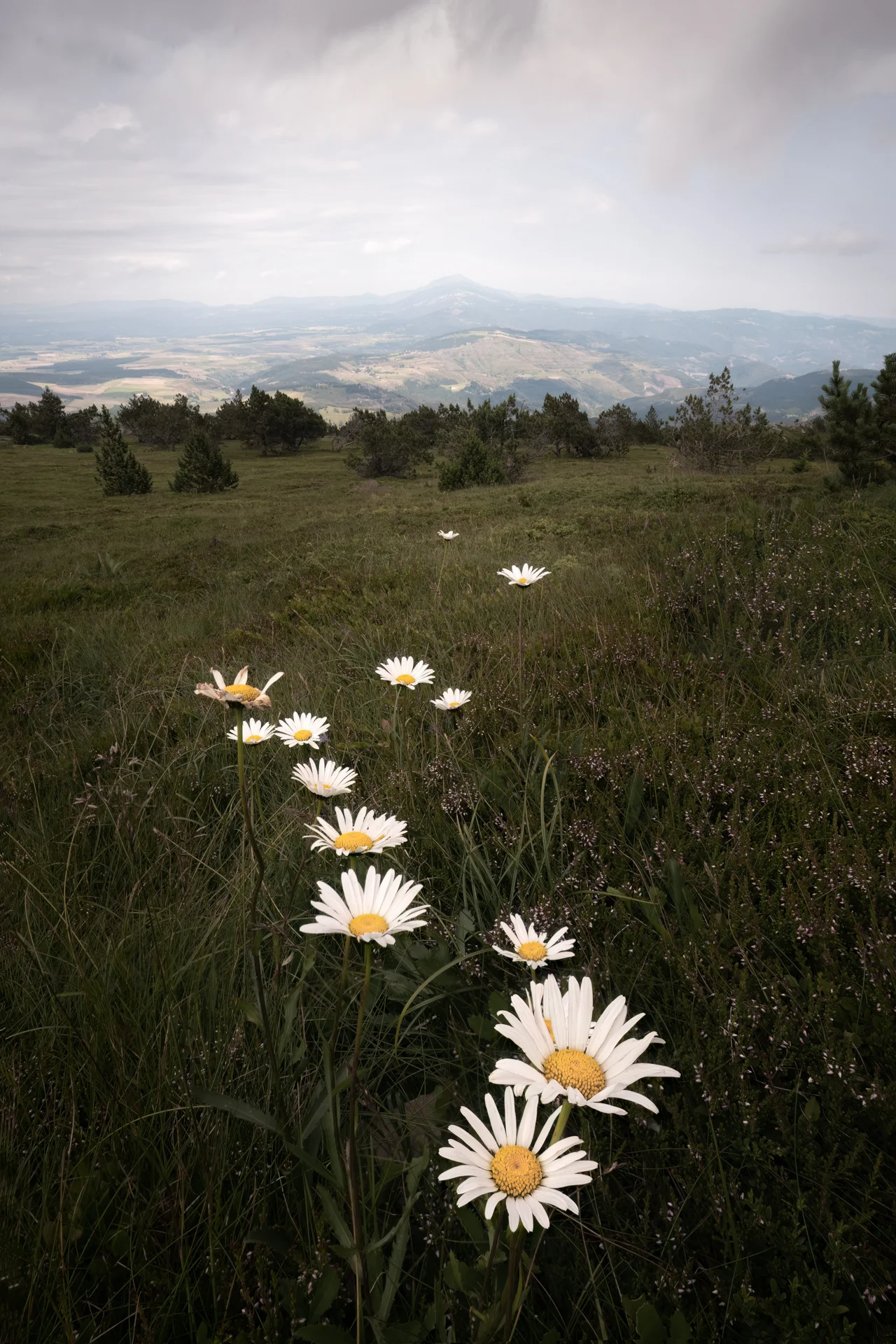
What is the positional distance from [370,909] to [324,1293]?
0.59 metres

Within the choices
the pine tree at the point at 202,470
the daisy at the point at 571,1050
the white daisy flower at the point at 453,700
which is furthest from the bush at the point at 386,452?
the daisy at the point at 571,1050

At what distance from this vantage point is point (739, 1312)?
3.32 ft

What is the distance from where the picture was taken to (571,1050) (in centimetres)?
88

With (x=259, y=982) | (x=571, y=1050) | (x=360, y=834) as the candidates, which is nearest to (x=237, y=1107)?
(x=259, y=982)

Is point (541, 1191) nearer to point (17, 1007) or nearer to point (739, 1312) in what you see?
point (739, 1312)

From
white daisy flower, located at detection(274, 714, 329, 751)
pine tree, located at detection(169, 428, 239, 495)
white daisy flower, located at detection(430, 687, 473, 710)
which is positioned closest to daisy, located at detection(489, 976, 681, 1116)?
white daisy flower, located at detection(274, 714, 329, 751)

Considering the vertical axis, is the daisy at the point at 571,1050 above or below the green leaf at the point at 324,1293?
above

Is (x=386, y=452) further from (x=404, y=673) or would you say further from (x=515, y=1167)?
(x=515, y=1167)

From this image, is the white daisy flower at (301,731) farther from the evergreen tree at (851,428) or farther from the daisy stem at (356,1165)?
the evergreen tree at (851,428)

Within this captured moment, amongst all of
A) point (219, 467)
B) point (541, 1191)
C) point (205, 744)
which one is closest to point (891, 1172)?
point (541, 1191)

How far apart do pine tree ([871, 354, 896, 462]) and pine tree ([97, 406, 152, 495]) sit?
39049mm

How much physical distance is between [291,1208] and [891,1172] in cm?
120

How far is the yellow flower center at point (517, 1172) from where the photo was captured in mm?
758

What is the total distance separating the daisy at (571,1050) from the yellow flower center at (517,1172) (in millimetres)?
71
